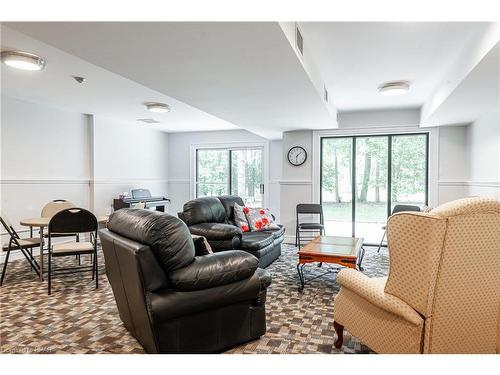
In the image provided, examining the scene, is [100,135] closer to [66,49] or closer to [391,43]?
[66,49]

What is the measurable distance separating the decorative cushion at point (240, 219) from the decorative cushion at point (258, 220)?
0.06 m

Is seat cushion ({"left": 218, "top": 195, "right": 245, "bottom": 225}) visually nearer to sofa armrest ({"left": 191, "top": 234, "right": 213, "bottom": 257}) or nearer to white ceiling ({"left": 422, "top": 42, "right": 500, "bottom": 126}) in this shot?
sofa armrest ({"left": 191, "top": 234, "right": 213, "bottom": 257})

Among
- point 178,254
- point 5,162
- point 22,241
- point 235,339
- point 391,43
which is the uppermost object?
point 391,43

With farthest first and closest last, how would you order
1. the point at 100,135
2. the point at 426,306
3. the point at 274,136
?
the point at 274,136
the point at 100,135
the point at 426,306

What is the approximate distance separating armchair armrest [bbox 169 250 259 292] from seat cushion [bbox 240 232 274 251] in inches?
64.5

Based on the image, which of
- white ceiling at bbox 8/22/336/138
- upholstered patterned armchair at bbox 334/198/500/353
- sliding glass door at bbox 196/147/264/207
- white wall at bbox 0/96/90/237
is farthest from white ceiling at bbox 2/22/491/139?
sliding glass door at bbox 196/147/264/207

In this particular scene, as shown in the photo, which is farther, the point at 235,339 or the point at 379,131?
the point at 379,131

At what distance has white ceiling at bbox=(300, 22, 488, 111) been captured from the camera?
253 cm

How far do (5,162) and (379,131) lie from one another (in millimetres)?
5995

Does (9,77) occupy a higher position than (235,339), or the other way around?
(9,77)

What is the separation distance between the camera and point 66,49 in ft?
7.15

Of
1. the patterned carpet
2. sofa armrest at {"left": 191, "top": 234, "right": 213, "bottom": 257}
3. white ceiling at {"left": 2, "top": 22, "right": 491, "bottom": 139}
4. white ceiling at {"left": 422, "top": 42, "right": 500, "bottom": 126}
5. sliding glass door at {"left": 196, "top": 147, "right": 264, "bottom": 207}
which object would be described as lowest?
the patterned carpet

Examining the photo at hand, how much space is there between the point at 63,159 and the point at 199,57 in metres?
4.19

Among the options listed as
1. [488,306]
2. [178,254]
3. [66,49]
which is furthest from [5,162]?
[488,306]
